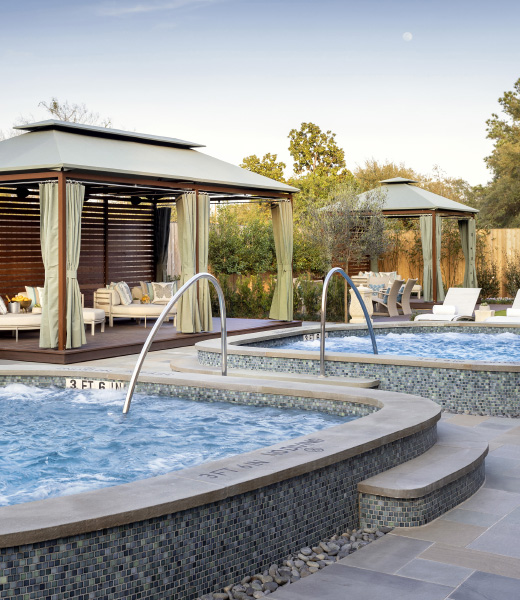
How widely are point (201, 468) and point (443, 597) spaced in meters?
1.26

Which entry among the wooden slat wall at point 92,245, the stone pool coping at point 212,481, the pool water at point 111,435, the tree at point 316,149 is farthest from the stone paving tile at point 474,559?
the tree at point 316,149

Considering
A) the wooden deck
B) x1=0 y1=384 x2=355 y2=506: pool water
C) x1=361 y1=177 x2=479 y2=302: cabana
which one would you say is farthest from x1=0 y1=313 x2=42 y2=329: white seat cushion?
x1=361 y1=177 x2=479 y2=302: cabana

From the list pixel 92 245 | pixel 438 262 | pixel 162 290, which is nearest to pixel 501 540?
pixel 162 290

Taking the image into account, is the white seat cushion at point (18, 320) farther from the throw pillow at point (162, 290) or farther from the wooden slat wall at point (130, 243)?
the wooden slat wall at point (130, 243)

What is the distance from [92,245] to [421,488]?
12.4 m

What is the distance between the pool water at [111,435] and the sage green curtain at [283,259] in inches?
310

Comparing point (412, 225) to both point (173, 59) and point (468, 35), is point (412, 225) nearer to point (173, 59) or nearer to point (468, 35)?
point (468, 35)

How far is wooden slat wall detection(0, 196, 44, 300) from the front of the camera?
13898 millimetres

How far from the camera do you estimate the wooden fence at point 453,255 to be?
23062 millimetres

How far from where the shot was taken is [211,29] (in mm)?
26656

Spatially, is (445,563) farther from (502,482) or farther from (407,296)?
(407,296)

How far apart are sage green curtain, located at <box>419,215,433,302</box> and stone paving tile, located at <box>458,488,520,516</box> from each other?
15145 millimetres

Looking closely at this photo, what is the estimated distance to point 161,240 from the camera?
17328mm

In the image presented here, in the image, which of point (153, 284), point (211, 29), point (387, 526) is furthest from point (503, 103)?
point (387, 526)
